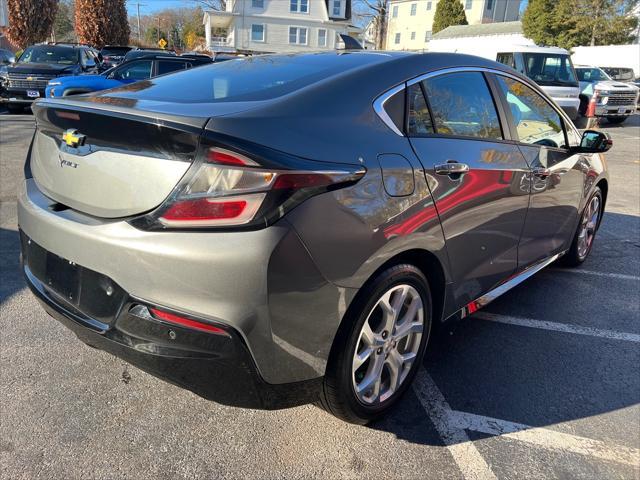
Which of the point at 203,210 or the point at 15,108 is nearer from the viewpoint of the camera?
the point at 203,210

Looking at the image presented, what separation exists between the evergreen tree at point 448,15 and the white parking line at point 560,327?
5826cm

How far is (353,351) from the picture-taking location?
2195 mm

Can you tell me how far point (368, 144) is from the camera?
2156 mm

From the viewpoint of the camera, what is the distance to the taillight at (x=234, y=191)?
1794mm

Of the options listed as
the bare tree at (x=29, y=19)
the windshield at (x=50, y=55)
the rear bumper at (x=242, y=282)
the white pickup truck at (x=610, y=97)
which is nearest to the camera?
the rear bumper at (x=242, y=282)

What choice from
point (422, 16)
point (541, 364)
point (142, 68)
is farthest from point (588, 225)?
point (422, 16)

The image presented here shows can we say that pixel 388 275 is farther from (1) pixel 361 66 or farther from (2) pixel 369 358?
(1) pixel 361 66

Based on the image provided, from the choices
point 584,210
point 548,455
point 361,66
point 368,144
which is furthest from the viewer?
point 584,210

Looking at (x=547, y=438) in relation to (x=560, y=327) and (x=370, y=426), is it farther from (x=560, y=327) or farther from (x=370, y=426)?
(x=560, y=327)

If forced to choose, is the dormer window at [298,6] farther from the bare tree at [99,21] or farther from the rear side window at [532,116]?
the rear side window at [532,116]

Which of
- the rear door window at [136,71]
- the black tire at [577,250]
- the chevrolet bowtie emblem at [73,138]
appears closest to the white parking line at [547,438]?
the chevrolet bowtie emblem at [73,138]

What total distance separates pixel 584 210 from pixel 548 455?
2620 mm

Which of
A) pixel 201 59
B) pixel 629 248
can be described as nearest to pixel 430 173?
pixel 629 248

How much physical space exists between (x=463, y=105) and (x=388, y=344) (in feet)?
A: 4.52
